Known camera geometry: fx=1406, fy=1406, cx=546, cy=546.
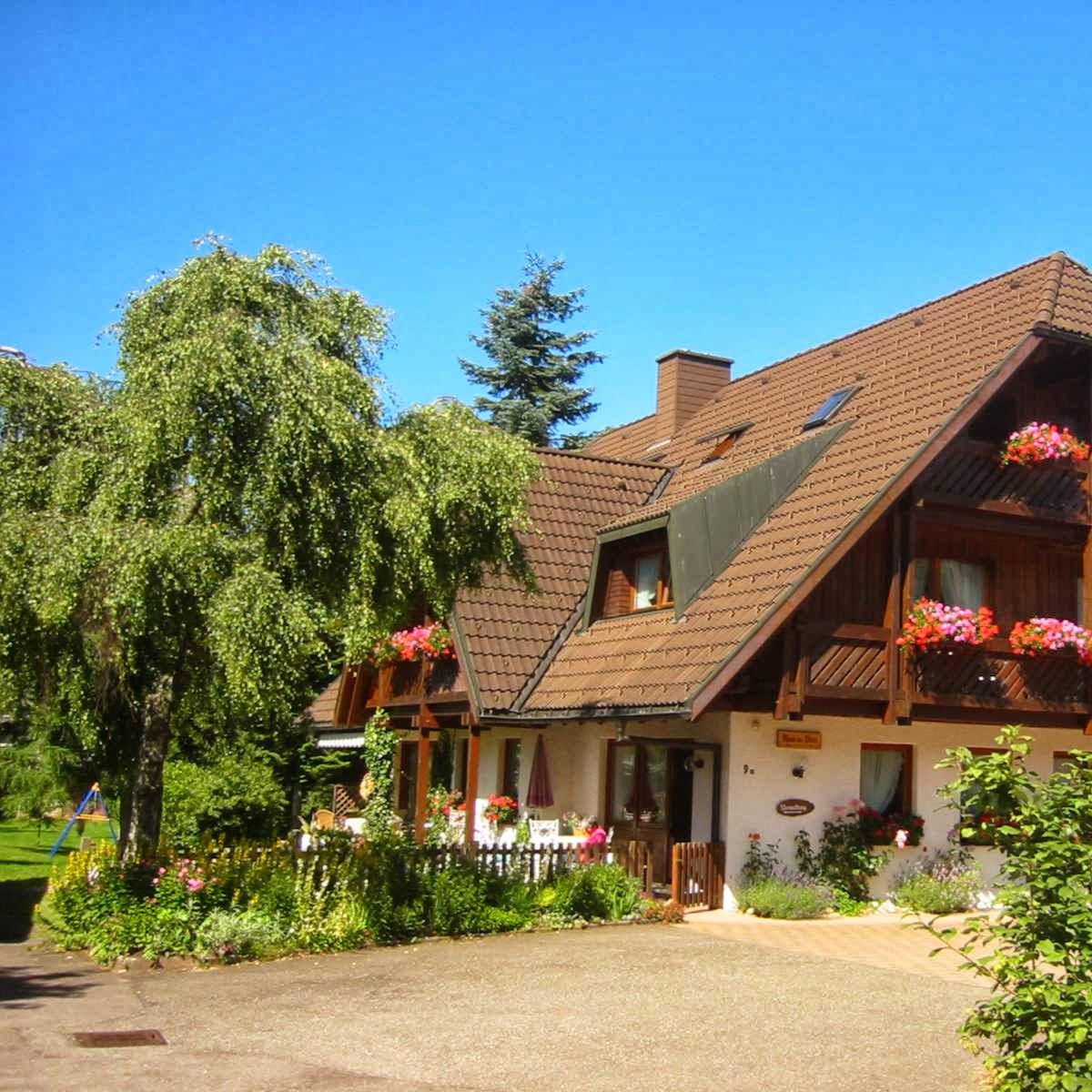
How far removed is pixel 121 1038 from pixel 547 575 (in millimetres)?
13265

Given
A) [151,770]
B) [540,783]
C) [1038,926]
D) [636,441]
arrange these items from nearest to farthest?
[1038,926] < [151,770] < [540,783] < [636,441]

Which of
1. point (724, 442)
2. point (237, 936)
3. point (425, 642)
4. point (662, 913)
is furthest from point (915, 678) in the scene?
point (237, 936)

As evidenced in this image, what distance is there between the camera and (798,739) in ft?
59.5

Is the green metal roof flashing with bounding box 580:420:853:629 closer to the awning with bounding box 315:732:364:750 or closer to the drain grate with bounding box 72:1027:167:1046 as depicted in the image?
the awning with bounding box 315:732:364:750

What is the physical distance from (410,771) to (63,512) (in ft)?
49.1

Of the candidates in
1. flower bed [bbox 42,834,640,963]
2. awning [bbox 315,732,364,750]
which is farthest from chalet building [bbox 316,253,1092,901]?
awning [bbox 315,732,364,750]

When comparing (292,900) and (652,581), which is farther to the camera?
(652,581)

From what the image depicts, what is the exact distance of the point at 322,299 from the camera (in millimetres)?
14242

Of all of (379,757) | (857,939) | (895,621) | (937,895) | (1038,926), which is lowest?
(857,939)

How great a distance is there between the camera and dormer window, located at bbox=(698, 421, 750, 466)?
24312mm

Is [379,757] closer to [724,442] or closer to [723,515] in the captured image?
[724,442]

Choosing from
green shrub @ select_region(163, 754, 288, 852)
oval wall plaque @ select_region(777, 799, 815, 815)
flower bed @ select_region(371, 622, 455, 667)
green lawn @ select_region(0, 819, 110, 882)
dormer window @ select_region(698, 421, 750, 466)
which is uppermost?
dormer window @ select_region(698, 421, 750, 466)

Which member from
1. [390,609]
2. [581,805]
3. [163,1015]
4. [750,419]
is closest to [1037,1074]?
[163,1015]

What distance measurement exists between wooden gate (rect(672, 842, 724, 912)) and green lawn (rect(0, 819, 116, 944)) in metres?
7.54
